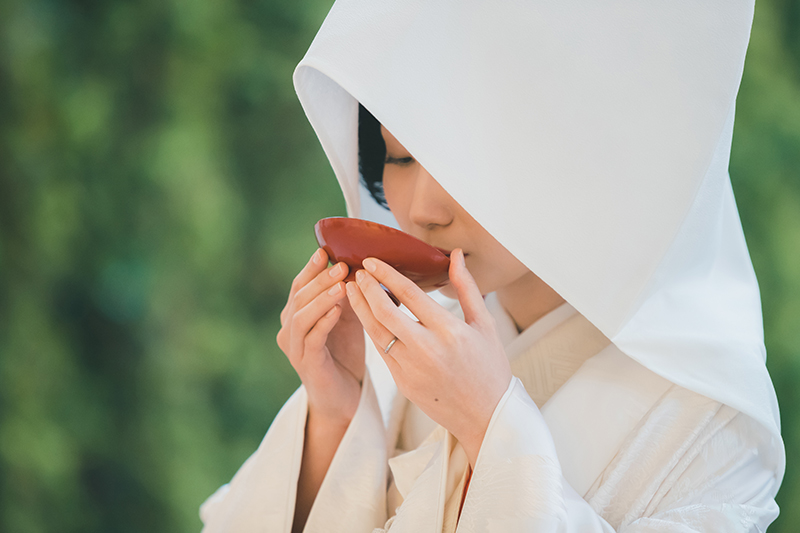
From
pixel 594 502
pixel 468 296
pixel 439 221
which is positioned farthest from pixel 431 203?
pixel 594 502

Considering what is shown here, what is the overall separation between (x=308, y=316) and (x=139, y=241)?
105cm

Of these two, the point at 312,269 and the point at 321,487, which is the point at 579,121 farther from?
the point at 321,487

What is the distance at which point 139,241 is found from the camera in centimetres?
153

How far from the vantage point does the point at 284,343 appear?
784mm

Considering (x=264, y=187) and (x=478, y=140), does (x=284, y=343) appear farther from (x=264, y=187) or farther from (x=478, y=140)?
(x=264, y=187)

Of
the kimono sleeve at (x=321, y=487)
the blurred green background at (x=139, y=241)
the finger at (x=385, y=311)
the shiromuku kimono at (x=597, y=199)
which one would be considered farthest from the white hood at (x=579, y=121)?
the blurred green background at (x=139, y=241)

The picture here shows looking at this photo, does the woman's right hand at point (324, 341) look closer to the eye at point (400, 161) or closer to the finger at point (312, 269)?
the finger at point (312, 269)

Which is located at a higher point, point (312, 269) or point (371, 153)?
point (371, 153)

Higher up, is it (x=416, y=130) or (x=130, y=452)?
(x=416, y=130)

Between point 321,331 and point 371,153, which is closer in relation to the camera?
point 321,331

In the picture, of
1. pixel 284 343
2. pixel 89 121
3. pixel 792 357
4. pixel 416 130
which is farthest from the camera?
pixel 89 121

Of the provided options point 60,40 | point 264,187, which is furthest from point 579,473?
point 60,40

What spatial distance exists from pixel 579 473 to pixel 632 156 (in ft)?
1.20

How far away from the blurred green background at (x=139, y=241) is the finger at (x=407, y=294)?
97 centimetres
